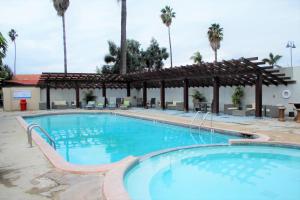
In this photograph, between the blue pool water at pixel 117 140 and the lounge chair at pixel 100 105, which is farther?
the lounge chair at pixel 100 105

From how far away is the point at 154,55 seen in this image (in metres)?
37.6

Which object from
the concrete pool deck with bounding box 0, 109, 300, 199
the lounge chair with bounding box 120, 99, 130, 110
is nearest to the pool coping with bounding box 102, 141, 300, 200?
the concrete pool deck with bounding box 0, 109, 300, 199

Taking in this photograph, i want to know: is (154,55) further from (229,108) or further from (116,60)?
(229,108)

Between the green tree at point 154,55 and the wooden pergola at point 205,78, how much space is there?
718 cm

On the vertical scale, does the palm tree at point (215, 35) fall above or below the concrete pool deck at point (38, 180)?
above

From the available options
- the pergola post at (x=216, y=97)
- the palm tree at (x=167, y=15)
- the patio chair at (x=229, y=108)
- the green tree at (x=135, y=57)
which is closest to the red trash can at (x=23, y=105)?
the green tree at (x=135, y=57)

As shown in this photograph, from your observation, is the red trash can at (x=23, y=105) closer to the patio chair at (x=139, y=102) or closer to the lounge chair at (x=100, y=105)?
the lounge chair at (x=100, y=105)

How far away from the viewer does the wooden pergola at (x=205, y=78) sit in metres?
15.5

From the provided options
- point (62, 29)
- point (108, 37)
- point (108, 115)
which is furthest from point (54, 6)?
point (108, 115)

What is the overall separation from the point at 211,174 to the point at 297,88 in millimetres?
10810

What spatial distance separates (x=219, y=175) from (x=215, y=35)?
26.8 m

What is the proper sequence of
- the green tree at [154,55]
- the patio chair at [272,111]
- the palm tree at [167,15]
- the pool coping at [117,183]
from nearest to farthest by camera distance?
the pool coping at [117,183], the patio chair at [272,111], the palm tree at [167,15], the green tree at [154,55]

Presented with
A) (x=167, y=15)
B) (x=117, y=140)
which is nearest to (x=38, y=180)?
(x=117, y=140)

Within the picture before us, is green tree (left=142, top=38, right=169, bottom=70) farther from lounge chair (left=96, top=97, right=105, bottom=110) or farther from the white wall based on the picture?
the white wall
